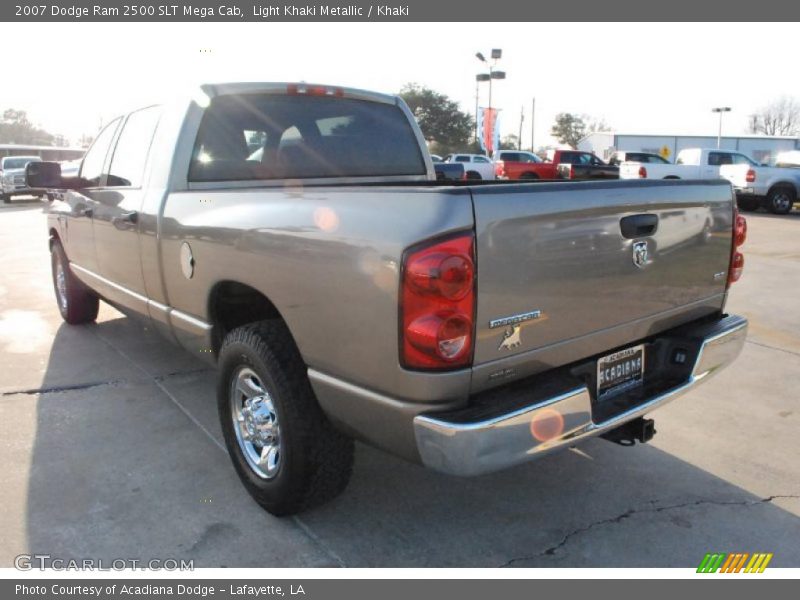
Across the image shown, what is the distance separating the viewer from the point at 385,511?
2926mm

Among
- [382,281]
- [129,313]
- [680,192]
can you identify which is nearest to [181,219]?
[129,313]

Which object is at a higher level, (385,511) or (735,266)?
(735,266)

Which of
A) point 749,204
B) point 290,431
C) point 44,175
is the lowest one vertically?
point 290,431

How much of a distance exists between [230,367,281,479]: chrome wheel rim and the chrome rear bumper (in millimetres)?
922

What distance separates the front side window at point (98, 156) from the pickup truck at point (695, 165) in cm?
1805

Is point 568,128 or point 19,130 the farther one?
point 19,130

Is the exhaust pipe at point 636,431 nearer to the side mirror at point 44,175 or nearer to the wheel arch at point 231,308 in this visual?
the wheel arch at point 231,308

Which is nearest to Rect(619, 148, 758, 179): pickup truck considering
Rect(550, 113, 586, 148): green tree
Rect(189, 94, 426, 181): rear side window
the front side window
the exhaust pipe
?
Rect(189, 94, 426, 181): rear side window

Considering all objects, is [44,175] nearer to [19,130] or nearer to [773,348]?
[773,348]

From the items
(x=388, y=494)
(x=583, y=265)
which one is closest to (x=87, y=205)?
(x=388, y=494)

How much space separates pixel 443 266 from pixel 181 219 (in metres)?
1.75

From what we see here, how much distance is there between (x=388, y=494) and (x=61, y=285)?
450 centimetres

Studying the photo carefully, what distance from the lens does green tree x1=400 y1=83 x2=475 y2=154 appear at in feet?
202

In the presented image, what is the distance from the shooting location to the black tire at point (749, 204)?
18.8 m
